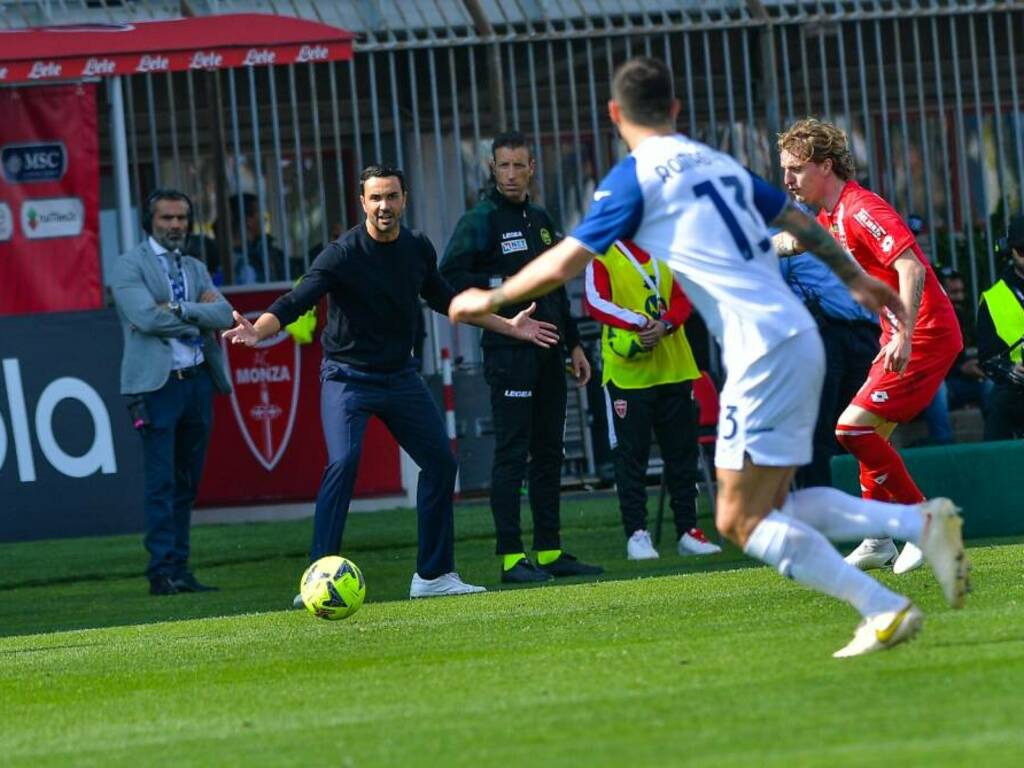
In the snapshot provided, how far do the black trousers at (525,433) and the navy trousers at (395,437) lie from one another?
80cm

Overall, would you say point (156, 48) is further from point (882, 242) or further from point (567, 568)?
point (882, 242)

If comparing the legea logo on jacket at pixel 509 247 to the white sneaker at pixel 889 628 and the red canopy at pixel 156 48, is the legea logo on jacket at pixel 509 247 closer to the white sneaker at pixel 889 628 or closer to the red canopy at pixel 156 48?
the red canopy at pixel 156 48

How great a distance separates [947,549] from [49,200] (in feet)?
34.3

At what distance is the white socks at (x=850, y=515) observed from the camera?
7.10 metres

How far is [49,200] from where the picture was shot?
16.0m

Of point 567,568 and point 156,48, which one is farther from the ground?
point 156,48

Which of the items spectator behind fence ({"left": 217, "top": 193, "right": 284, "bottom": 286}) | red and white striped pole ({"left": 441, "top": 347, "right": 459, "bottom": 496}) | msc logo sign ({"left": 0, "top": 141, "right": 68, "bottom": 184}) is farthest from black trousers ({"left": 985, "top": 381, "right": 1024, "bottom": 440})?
msc logo sign ({"left": 0, "top": 141, "right": 68, "bottom": 184})

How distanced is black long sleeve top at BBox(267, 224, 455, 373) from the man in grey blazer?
182 cm

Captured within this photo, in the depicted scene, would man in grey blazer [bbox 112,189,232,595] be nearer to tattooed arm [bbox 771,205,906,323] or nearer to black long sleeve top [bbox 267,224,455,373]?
black long sleeve top [bbox 267,224,455,373]

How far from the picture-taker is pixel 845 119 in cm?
1764

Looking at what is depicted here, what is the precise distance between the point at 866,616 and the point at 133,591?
6666 mm

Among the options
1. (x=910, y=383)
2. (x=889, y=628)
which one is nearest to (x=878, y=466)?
(x=910, y=383)

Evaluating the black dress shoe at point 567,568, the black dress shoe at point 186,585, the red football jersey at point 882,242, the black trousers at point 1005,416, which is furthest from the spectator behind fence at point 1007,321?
the black dress shoe at point 186,585

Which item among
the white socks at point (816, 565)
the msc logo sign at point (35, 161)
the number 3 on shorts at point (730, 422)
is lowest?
the white socks at point (816, 565)
